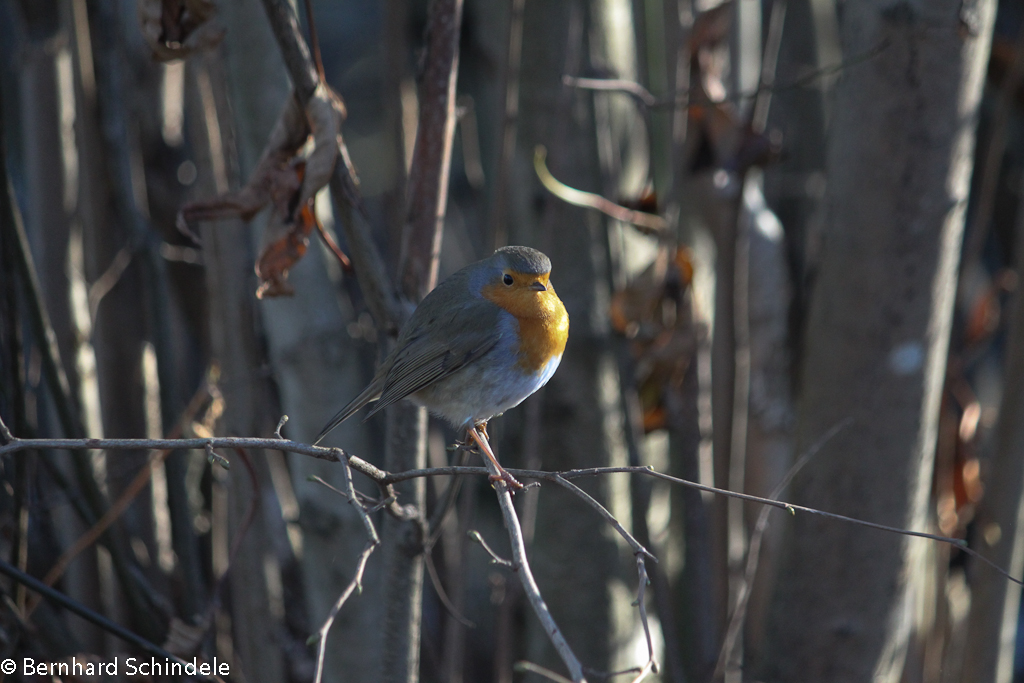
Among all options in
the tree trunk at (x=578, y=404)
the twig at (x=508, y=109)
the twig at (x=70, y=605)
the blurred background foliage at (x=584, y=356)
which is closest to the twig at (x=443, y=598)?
the blurred background foliage at (x=584, y=356)

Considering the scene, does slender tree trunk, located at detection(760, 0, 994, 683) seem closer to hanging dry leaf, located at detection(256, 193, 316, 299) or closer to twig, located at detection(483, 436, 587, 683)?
twig, located at detection(483, 436, 587, 683)

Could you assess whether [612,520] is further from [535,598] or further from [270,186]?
[270,186]

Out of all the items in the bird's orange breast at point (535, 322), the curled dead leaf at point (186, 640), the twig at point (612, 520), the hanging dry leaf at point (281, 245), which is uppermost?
the hanging dry leaf at point (281, 245)

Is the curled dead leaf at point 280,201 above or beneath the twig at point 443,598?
above

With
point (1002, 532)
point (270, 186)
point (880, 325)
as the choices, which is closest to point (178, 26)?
point (270, 186)

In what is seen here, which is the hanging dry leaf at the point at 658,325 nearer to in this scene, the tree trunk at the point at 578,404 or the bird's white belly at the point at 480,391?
the tree trunk at the point at 578,404

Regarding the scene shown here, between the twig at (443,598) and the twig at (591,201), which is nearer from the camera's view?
the twig at (443,598)

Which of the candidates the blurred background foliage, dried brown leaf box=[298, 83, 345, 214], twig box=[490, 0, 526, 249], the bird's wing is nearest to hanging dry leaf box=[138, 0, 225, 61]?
the blurred background foliage

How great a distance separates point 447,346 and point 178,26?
0.96 meters

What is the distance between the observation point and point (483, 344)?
212 centimetres

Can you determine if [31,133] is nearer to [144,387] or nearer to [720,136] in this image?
[144,387]

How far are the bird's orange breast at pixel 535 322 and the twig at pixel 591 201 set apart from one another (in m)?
0.25

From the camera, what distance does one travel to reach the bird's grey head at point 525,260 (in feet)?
6.65

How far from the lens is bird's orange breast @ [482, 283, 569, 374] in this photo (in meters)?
2.02
